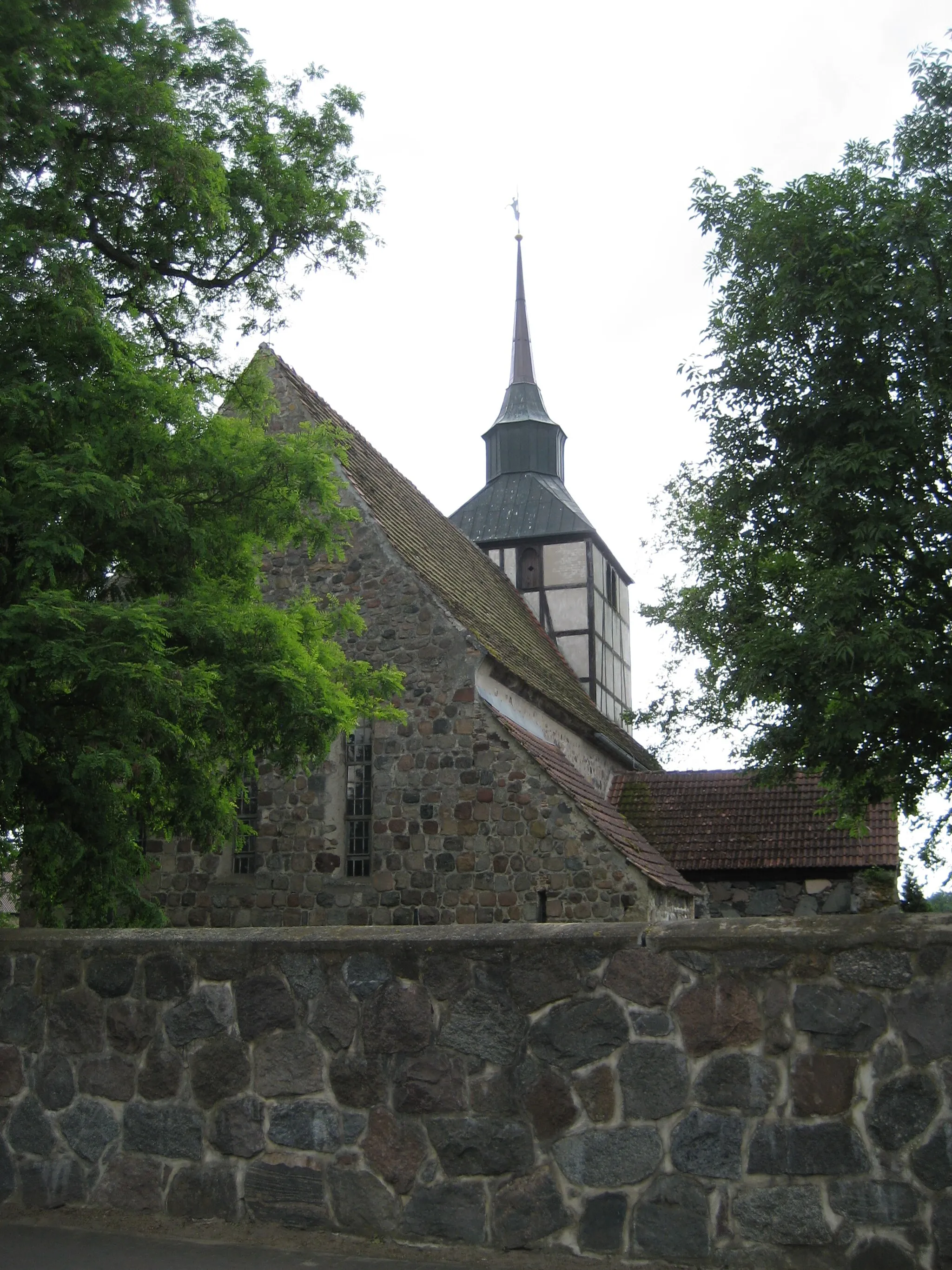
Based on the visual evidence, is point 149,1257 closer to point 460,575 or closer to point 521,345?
point 460,575

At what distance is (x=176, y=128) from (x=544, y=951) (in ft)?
26.2

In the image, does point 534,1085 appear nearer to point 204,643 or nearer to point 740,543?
point 204,643

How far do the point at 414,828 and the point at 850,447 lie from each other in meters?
6.09

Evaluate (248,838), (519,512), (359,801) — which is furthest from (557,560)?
(248,838)

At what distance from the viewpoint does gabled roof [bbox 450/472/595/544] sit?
26.1 meters

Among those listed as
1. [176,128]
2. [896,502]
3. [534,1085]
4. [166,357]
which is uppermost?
[176,128]

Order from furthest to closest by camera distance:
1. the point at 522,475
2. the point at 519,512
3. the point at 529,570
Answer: the point at 522,475 < the point at 519,512 < the point at 529,570

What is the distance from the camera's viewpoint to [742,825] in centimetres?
1905

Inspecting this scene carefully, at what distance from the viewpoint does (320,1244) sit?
188 inches

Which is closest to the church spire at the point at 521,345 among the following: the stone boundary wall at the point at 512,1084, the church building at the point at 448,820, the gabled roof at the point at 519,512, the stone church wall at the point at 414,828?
the gabled roof at the point at 519,512

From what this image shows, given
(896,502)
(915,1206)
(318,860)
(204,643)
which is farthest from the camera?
(318,860)

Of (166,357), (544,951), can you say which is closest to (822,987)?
(544,951)

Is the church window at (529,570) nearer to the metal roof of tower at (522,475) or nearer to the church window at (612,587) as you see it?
the metal roof of tower at (522,475)

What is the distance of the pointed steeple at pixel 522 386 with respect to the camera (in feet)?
102
